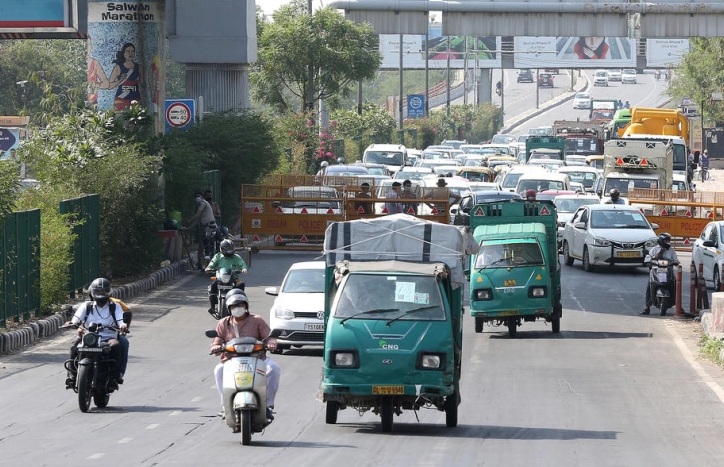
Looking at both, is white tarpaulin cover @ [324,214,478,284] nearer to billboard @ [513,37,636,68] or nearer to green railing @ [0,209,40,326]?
green railing @ [0,209,40,326]

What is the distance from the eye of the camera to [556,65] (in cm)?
15750

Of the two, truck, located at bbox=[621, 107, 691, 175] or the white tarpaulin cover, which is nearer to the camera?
the white tarpaulin cover

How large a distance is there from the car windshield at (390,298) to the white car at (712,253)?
16.4 metres

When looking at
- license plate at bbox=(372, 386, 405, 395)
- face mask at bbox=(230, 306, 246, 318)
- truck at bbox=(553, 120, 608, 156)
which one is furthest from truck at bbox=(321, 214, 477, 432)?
truck at bbox=(553, 120, 608, 156)

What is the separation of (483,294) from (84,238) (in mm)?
8273

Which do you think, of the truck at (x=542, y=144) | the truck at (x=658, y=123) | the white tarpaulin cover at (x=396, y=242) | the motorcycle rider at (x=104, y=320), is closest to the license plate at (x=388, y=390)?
the white tarpaulin cover at (x=396, y=242)

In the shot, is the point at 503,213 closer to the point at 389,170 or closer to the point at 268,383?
the point at 268,383

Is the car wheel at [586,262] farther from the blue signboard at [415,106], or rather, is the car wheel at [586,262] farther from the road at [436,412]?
the blue signboard at [415,106]

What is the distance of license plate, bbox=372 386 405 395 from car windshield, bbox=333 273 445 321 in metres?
0.74

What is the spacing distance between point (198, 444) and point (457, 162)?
53246mm

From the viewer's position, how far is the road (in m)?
13.5

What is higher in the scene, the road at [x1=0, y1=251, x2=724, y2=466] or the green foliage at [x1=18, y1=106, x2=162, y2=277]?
the green foliage at [x1=18, y1=106, x2=162, y2=277]

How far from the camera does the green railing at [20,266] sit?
2322cm

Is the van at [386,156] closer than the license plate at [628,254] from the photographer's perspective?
No
